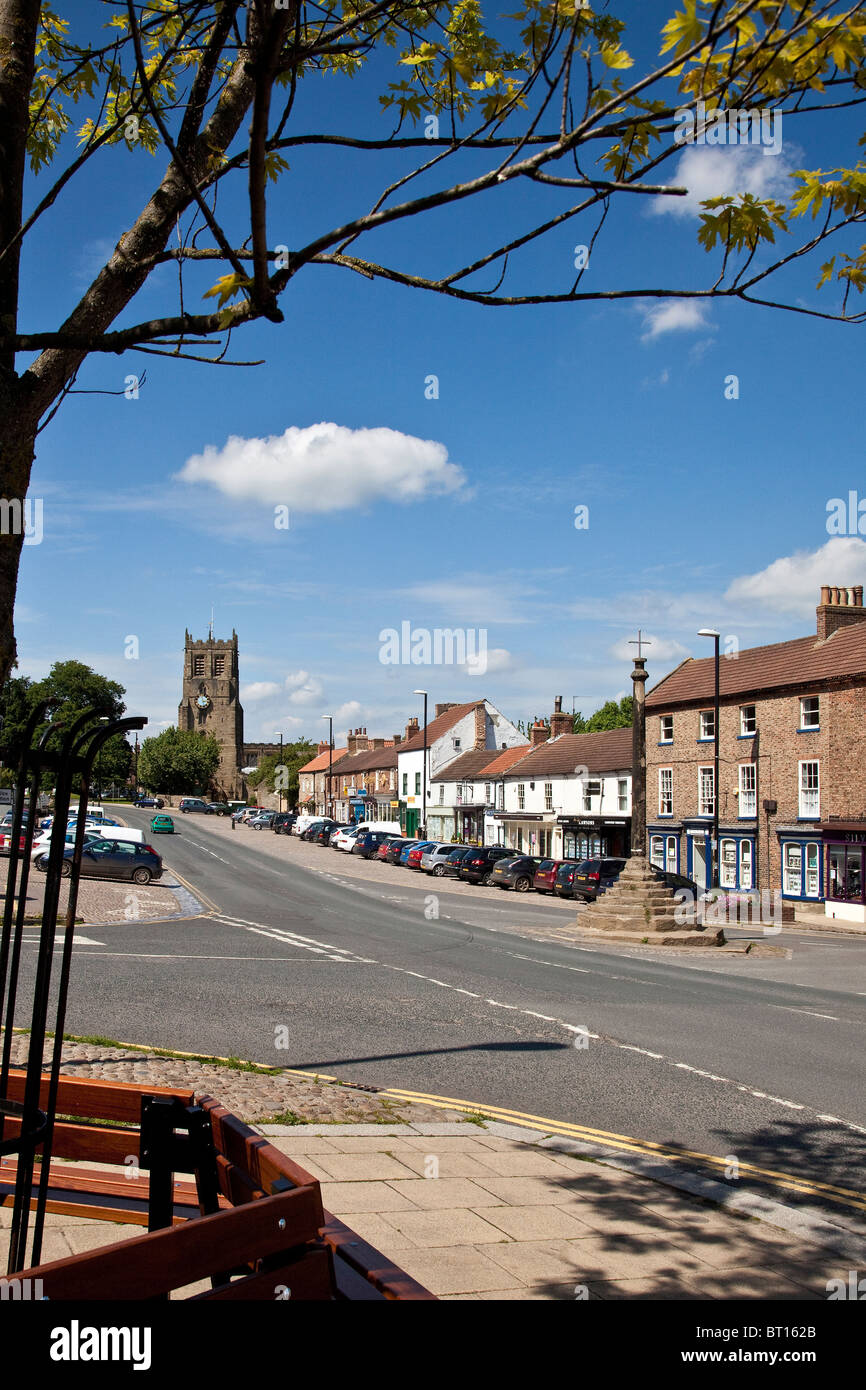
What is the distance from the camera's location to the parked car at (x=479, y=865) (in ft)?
149

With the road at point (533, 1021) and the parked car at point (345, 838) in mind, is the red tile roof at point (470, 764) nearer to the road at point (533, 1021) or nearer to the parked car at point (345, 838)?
the parked car at point (345, 838)

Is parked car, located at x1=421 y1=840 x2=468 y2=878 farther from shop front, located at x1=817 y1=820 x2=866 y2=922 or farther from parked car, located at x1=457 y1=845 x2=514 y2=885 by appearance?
shop front, located at x1=817 y1=820 x2=866 y2=922

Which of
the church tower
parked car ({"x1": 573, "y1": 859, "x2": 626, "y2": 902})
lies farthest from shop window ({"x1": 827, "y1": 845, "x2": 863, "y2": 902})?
the church tower

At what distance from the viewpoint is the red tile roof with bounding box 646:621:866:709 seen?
35750 millimetres

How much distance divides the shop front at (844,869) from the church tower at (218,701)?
411 ft

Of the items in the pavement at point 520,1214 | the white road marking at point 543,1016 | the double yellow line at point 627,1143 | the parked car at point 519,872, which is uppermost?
the pavement at point 520,1214

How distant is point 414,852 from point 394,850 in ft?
11.5

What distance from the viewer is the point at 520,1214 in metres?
5.89

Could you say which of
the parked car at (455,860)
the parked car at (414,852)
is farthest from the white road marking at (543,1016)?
the parked car at (414,852)

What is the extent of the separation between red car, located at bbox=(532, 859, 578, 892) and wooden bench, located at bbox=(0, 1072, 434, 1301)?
36329 millimetres

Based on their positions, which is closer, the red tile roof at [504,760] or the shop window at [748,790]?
the shop window at [748,790]

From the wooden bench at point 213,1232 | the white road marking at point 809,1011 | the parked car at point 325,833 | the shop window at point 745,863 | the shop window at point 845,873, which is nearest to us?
the wooden bench at point 213,1232

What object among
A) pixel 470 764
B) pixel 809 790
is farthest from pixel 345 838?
pixel 809 790

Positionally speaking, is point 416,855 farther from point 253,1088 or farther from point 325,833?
point 253,1088
